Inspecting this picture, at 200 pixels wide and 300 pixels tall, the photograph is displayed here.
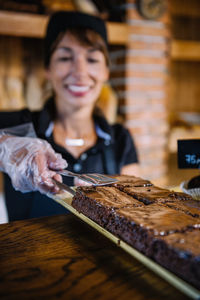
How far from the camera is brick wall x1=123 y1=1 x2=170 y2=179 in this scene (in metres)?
2.34

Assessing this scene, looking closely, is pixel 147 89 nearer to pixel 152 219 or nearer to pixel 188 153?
pixel 188 153

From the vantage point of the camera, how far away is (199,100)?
3.30 m

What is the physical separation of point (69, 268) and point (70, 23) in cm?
115

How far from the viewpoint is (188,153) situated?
91 cm

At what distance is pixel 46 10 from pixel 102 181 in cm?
159

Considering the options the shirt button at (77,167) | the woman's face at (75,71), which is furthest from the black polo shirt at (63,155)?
the woman's face at (75,71)

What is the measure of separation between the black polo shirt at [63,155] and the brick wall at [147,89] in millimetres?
736

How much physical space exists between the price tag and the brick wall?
1.49 meters

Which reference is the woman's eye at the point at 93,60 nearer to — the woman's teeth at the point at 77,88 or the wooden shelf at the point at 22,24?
the woman's teeth at the point at 77,88

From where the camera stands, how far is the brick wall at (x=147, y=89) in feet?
7.68

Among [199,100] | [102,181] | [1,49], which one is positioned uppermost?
[1,49]

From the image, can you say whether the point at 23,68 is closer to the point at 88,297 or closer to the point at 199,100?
the point at 199,100

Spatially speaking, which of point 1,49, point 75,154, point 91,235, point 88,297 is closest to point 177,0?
point 1,49

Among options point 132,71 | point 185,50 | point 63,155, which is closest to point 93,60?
point 63,155
